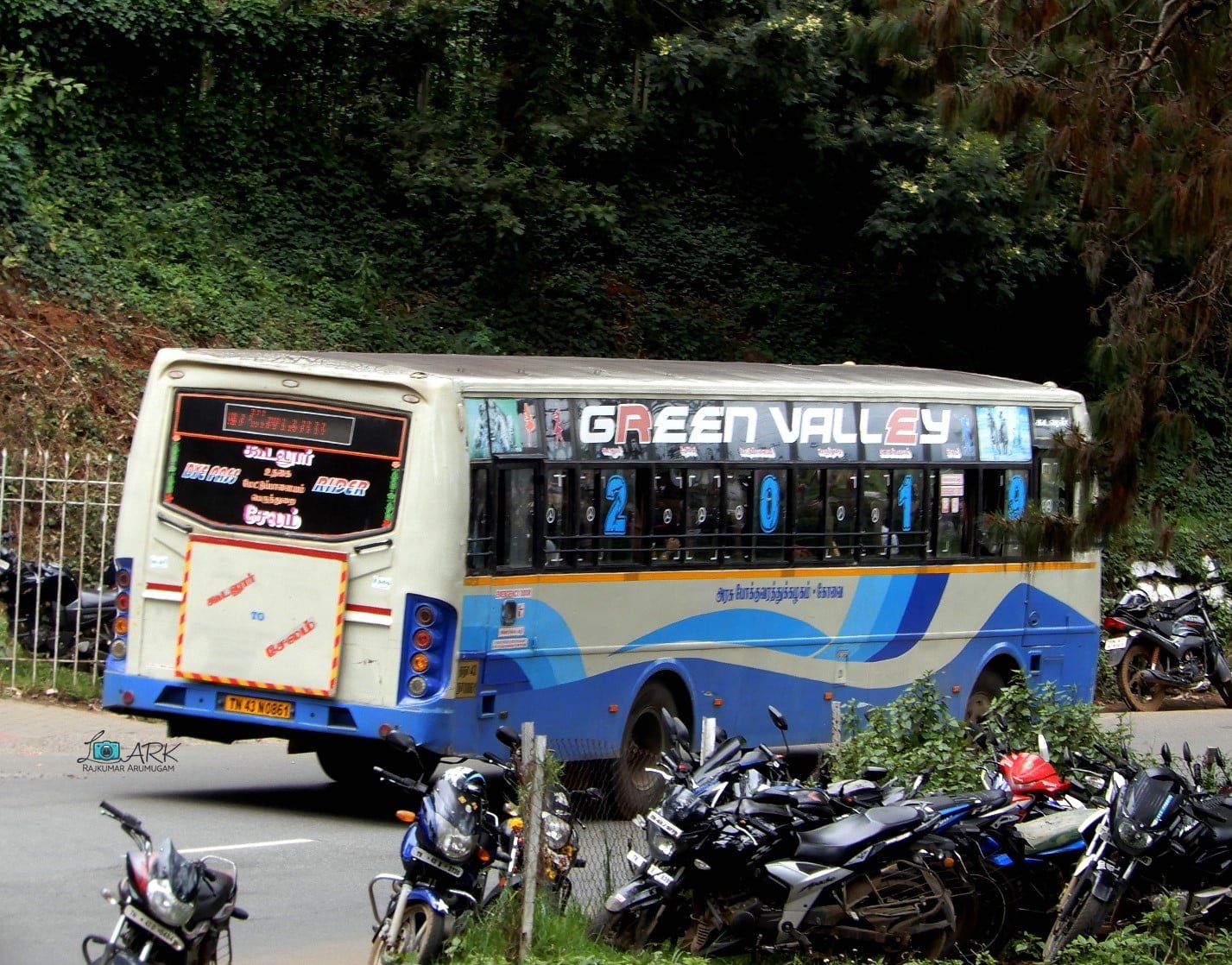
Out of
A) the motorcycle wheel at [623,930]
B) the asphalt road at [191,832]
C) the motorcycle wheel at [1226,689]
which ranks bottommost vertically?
the asphalt road at [191,832]

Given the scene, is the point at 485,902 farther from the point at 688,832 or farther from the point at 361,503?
the point at 361,503

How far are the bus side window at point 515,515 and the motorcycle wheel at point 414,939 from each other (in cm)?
460

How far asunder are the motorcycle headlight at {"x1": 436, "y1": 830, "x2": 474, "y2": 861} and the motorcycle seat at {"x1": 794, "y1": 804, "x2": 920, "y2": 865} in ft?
5.05

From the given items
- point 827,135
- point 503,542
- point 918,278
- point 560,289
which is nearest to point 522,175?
point 560,289

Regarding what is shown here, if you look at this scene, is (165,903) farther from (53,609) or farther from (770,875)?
(53,609)

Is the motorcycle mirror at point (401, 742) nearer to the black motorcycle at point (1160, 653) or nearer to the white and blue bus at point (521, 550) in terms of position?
the white and blue bus at point (521, 550)

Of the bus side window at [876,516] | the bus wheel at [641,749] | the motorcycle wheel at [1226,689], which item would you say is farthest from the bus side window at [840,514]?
the motorcycle wheel at [1226,689]

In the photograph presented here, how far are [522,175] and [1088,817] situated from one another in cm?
1598

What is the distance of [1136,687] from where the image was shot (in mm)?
20078

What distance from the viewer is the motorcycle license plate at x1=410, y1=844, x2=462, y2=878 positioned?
23.4 feet

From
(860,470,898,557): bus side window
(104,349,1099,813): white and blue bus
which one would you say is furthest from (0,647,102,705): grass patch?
(860,470,898,557): bus side window

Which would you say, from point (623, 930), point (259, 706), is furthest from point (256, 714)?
point (623, 930)

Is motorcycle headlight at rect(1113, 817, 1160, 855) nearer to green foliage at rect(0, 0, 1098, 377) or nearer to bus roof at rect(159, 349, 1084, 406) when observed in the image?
bus roof at rect(159, 349, 1084, 406)

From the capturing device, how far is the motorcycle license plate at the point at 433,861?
7133 millimetres
